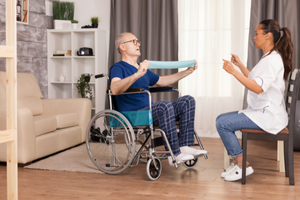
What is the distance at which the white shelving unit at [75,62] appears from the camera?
15.2 ft

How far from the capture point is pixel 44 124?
318 centimetres

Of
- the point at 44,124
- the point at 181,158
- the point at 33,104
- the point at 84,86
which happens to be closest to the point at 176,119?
the point at 181,158

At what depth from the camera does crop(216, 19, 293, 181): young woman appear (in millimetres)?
2305

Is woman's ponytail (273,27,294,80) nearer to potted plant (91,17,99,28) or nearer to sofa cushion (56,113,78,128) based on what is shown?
sofa cushion (56,113,78,128)

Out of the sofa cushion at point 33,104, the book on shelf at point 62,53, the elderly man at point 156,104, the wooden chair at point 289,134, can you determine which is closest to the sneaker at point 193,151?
the elderly man at point 156,104

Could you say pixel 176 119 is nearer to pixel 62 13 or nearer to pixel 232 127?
pixel 232 127

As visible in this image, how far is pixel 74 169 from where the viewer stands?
283 centimetres

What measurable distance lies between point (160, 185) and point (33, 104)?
6.09 ft

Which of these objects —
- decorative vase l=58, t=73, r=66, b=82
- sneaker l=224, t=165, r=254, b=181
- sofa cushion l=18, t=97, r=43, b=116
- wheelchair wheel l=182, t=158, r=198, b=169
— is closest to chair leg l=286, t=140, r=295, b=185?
sneaker l=224, t=165, r=254, b=181

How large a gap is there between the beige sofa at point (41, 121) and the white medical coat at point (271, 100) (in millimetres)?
1776

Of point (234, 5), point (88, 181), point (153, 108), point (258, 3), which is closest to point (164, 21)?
point (234, 5)

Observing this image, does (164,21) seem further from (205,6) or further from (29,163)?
(29,163)

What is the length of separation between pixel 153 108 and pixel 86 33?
8.85 ft

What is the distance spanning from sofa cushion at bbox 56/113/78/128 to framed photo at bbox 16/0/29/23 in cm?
147
